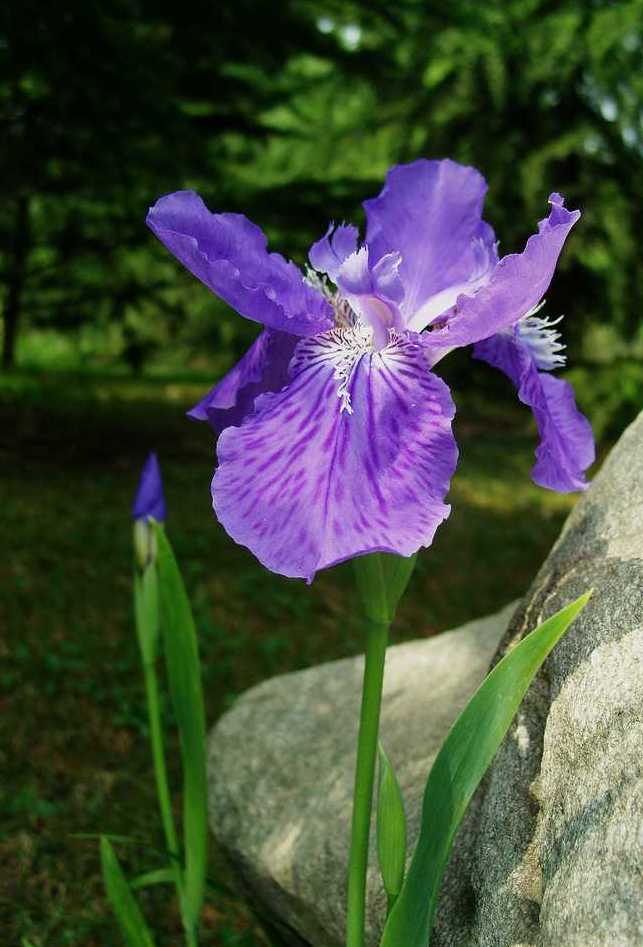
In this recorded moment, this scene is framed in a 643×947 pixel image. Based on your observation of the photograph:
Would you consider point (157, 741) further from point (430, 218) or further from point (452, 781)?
point (430, 218)

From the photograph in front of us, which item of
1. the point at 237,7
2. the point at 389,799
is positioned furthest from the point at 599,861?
the point at 237,7

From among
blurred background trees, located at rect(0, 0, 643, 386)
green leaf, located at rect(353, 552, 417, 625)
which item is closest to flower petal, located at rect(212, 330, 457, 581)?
green leaf, located at rect(353, 552, 417, 625)

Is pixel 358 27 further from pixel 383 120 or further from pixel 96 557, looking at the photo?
pixel 96 557

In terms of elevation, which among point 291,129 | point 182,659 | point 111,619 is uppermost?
point 291,129

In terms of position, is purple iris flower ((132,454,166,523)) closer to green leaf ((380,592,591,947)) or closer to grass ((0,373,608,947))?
grass ((0,373,608,947))

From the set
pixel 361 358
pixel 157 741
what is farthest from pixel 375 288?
pixel 157 741
